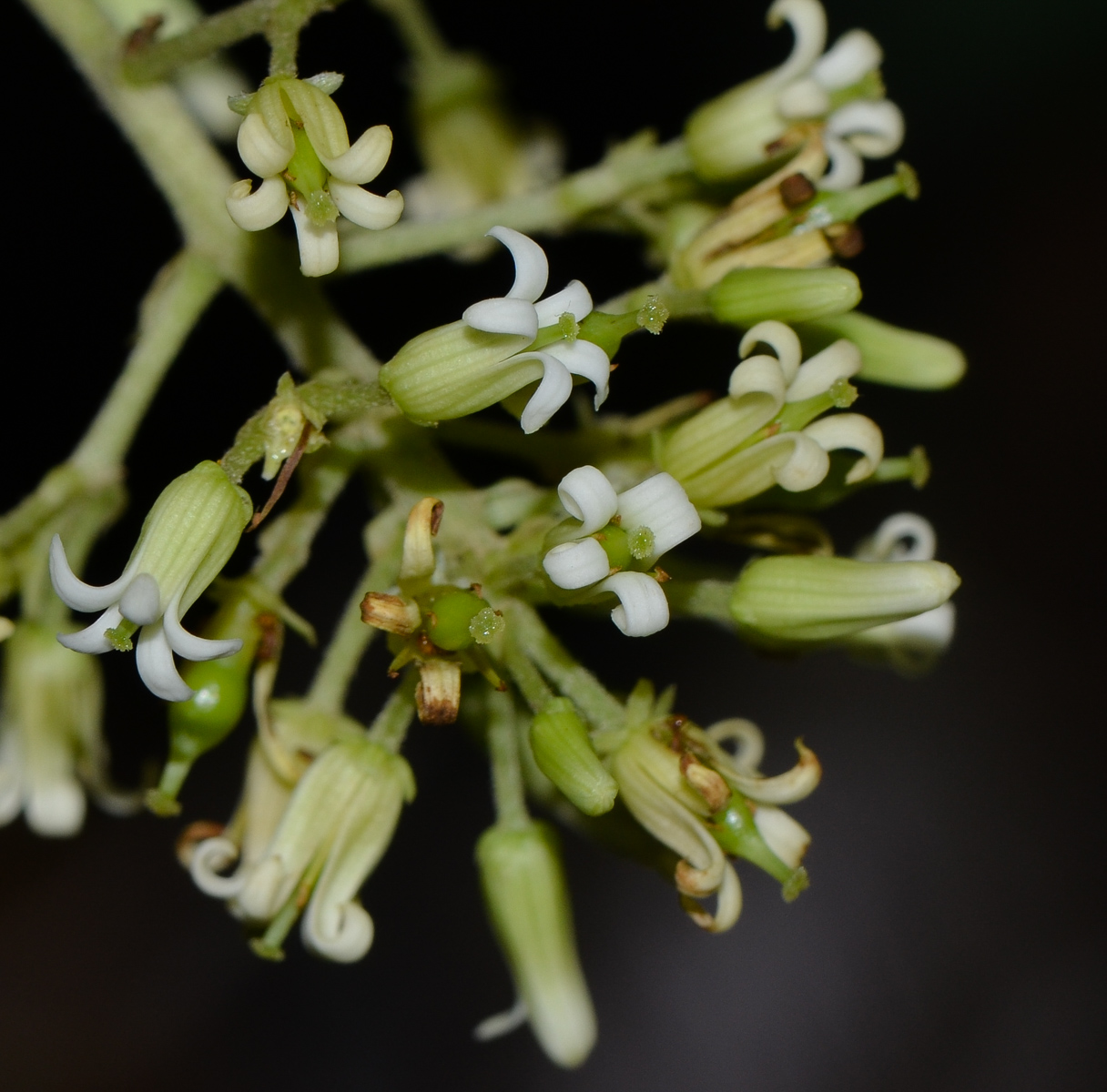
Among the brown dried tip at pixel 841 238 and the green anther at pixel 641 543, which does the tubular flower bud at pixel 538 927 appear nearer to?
the green anther at pixel 641 543

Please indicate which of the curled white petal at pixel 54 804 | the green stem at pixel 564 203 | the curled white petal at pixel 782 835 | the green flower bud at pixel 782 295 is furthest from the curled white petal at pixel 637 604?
the curled white petal at pixel 54 804

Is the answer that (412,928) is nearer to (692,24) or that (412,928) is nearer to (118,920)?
(118,920)

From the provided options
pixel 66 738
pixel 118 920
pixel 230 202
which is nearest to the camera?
pixel 230 202

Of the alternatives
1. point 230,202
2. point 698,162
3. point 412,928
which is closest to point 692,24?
point 698,162

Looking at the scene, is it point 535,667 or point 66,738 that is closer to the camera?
point 535,667

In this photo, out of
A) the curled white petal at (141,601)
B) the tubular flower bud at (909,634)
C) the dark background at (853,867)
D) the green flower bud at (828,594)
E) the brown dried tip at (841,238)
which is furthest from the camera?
the dark background at (853,867)

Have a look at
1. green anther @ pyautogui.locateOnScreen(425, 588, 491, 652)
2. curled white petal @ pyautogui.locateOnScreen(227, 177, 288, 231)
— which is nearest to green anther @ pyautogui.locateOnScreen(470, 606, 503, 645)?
green anther @ pyautogui.locateOnScreen(425, 588, 491, 652)

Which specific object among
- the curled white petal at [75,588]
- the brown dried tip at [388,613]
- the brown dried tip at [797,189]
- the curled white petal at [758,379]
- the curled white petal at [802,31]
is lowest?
the curled white petal at [758,379]
